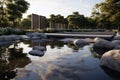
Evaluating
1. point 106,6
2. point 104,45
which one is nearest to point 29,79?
point 104,45

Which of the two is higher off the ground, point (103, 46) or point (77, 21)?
point (77, 21)

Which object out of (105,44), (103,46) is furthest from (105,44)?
(103,46)

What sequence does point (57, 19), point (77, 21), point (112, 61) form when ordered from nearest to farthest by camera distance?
point (112, 61)
point (77, 21)
point (57, 19)

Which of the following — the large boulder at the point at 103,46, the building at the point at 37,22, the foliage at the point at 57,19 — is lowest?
the large boulder at the point at 103,46

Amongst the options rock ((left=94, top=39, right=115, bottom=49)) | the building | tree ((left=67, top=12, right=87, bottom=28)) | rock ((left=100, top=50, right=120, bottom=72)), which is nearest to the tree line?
tree ((left=67, top=12, right=87, bottom=28))

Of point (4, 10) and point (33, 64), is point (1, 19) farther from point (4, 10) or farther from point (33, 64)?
point (33, 64)

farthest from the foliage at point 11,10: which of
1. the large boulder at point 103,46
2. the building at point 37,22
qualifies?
the large boulder at point 103,46

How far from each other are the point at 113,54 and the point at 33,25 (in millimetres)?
39311

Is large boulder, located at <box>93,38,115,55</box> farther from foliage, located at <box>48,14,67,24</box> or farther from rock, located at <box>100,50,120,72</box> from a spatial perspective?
foliage, located at <box>48,14,67,24</box>

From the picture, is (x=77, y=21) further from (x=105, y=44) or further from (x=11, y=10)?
(x=105, y=44)

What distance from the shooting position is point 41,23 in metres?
50.9

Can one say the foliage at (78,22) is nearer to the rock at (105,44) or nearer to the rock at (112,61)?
the rock at (105,44)

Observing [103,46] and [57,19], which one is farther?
[57,19]

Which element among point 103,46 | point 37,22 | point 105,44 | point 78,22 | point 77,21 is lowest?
point 103,46
